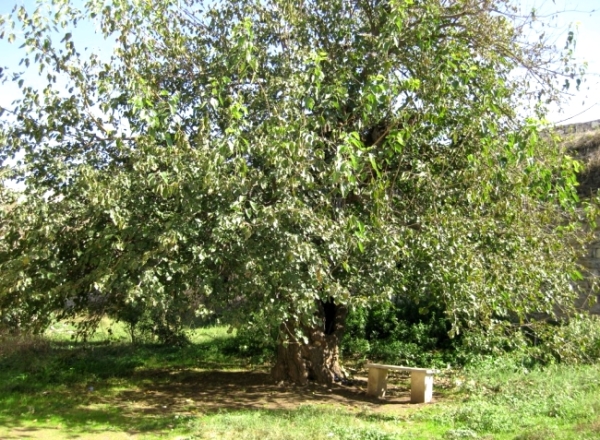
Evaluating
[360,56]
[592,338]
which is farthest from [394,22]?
[592,338]

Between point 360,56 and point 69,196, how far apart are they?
3780mm

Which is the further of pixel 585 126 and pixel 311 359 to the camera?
pixel 585 126

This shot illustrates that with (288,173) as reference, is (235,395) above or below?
below

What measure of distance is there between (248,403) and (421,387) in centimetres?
227

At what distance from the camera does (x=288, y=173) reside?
635 cm

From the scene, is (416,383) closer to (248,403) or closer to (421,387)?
(421,387)

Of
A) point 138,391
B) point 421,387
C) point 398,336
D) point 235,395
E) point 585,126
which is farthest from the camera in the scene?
point 585,126

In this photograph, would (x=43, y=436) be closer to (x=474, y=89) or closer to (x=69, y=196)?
(x=69, y=196)

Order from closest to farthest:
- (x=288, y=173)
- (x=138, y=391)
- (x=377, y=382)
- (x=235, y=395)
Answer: (x=288, y=173) → (x=377, y=382) → (x=235, y=395) → (x=138, y=391)

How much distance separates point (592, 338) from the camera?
883 centimetres

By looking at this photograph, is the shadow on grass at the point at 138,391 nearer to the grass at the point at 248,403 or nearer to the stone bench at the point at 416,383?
the grass at the point at 248,403

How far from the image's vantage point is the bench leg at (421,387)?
8203mm

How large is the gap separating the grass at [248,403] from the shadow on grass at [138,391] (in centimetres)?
2

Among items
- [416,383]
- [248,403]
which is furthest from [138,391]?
[416,383]
